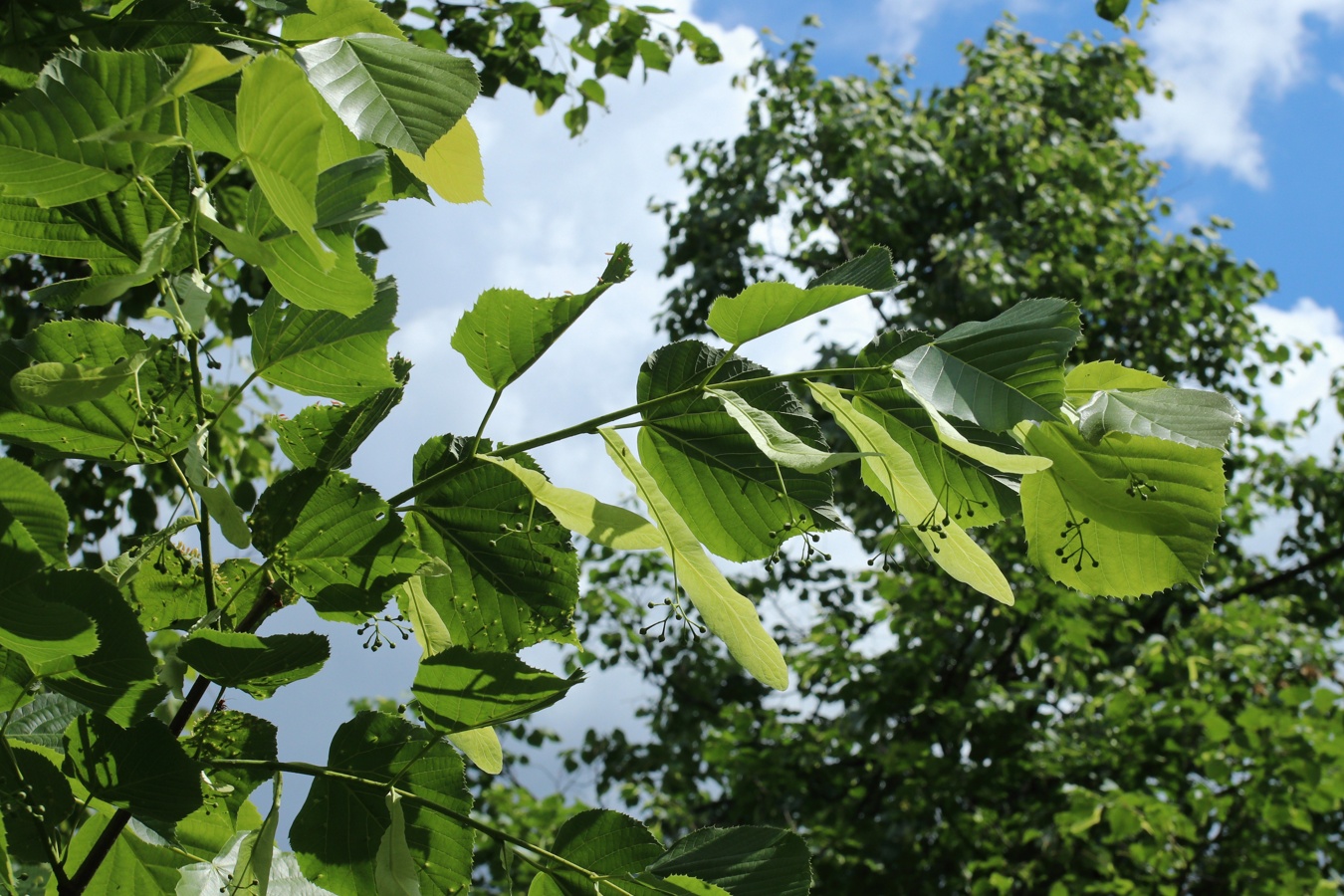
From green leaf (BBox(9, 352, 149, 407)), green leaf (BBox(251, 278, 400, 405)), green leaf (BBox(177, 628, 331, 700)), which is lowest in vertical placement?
green leaf (BBox(177, 628, 331, 700))

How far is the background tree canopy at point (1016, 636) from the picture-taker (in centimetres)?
540

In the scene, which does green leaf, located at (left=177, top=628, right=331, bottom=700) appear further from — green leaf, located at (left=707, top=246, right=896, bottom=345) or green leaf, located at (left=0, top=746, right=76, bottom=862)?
green leaf, located at (left=707, top=246, right=896, bottom=345)

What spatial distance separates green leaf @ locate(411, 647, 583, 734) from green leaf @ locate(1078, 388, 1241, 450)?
38 centimetres

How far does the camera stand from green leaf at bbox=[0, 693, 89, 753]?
80 centimetres

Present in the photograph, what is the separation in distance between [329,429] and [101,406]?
0.50 ft

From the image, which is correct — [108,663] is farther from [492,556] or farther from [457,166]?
[457,166]

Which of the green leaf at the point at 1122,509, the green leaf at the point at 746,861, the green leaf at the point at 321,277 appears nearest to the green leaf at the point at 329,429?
the green leaf at the point at 321,277

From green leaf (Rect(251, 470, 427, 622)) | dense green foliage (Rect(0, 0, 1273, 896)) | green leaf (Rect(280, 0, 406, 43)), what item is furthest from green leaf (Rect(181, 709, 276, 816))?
green leaf (Rect(280, 0, 406, 43))

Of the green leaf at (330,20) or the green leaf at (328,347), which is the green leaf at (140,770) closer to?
the green leaf at (328,347)

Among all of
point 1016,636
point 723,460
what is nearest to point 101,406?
point 723,460

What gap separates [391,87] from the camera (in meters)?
0.70

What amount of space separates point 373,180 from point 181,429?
279mm

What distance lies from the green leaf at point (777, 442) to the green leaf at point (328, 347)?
0.81 feet

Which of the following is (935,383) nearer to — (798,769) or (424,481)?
(424,481)
